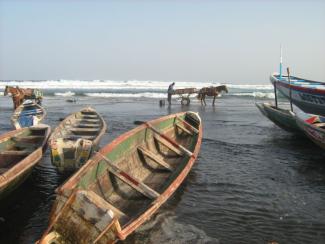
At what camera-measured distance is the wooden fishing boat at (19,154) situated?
20.9 feet

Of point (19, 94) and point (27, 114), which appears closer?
point (27, 114)

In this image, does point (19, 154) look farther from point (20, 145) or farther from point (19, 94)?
point (19, 94)

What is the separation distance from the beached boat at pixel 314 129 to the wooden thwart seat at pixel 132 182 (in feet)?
23.4

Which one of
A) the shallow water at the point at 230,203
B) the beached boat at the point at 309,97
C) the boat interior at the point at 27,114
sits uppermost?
the beached boat at the point at 309,97

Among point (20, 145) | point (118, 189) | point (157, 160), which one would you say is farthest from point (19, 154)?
point (157, 160)

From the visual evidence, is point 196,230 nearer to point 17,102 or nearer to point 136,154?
point 136,154

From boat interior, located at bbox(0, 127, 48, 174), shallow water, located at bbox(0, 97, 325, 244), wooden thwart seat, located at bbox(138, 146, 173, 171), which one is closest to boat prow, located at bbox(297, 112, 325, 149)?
shallow water, located at bbox(0, 97, 325, 244)

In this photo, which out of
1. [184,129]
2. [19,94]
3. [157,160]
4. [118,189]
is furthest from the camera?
[19,94]

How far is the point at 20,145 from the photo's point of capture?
9.62m

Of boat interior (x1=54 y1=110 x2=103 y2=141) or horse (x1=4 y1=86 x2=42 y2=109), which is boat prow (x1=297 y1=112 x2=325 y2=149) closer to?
boat interior (x1=54 y1=110 x2=103 y2=141)

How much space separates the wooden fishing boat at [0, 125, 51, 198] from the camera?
6.38 metres

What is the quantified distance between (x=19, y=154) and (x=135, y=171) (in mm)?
3032

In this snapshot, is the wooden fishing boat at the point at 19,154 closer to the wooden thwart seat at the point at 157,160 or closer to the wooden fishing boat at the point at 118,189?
the wooden fishing boat at the point at 118,189

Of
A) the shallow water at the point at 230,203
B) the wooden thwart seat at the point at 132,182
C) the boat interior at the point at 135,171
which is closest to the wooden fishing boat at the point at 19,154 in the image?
the shallow water at the point at 230,203
